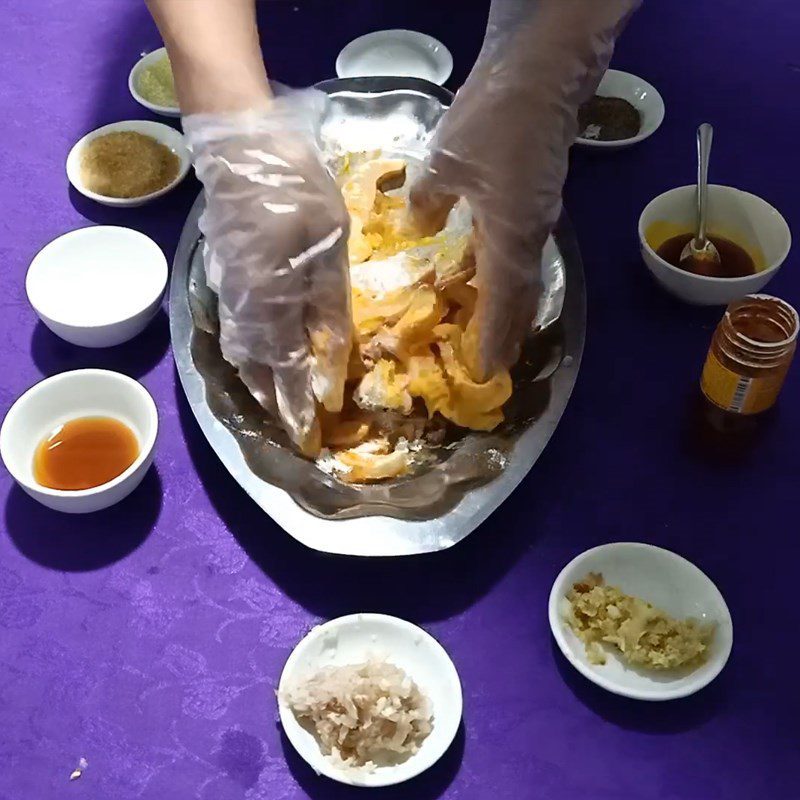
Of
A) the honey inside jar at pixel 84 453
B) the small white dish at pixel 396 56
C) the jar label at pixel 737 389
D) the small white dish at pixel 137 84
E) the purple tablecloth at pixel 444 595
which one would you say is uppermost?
the small white dish at pixel 396 56

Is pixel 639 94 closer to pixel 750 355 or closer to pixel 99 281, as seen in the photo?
pixel 750 355

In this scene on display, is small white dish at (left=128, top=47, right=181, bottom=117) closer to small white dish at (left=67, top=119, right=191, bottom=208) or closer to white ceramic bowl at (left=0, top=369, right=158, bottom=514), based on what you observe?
small white dish at (left=67, top=119, right=191, bottom=208)

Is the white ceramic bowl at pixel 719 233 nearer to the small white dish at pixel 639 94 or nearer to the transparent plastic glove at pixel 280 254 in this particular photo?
the small white dish at pixel 639 94

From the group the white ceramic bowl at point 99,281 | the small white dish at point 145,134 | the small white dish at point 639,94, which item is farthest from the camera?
the small white dish at point 639,94

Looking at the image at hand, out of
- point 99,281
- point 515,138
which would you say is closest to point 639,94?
point 515,138

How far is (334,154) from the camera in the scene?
1.34 m

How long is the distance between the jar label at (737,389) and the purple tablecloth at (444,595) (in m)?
0.06

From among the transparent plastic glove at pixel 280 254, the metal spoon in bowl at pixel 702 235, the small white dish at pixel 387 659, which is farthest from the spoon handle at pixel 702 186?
the small white dish at pixel 387 659

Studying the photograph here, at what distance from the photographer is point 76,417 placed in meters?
1.12

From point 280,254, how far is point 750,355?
1.93 feet

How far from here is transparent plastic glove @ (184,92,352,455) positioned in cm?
94

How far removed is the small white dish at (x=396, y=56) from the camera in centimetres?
159

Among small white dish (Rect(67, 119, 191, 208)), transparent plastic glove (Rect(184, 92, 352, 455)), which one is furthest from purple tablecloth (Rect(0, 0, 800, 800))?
transparent plastic glove (Rect(184, 92, 352, 455))

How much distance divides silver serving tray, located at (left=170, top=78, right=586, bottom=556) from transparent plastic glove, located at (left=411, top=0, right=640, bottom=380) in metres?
0.08
